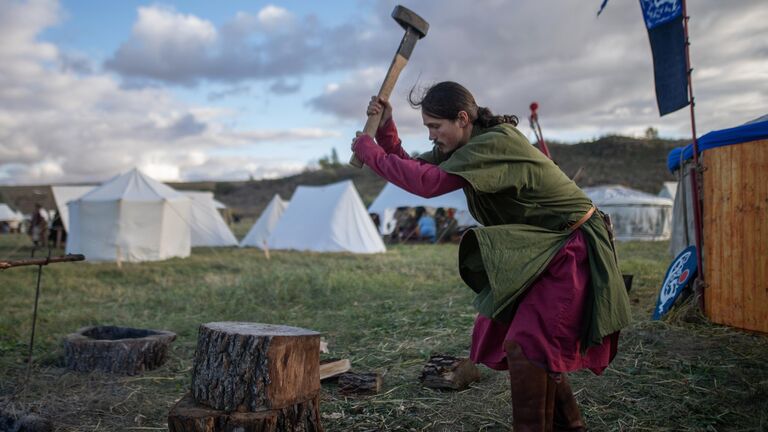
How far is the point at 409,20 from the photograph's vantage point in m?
2.69

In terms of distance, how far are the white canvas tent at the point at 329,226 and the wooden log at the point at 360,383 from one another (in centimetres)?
1023

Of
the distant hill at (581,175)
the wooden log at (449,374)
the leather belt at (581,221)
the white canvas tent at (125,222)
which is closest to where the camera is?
the leather belt at (581,221)

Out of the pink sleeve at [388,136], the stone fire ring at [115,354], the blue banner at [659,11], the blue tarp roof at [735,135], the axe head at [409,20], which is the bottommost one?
the stone fire ring at [115,354]

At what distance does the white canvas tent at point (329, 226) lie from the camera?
546 inches

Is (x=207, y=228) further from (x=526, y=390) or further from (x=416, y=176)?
(x=526, y=390)

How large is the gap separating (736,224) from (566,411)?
8.74 feet

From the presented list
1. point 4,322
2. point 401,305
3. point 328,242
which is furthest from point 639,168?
point 4,322

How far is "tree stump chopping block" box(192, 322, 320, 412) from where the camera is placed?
2.31 m

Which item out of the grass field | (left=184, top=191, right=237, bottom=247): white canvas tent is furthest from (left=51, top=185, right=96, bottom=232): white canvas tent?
the grass field

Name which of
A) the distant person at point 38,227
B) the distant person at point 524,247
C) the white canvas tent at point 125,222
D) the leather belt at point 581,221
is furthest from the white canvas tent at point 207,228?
the leather belt at point 581,221

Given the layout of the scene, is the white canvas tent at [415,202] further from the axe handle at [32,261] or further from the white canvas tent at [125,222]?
the axe handle at [32,261]

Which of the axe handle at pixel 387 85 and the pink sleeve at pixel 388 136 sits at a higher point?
the axe handle at pixel 387 85

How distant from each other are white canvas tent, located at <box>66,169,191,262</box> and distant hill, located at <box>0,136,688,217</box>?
1964cm

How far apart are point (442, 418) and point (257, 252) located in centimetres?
1136
